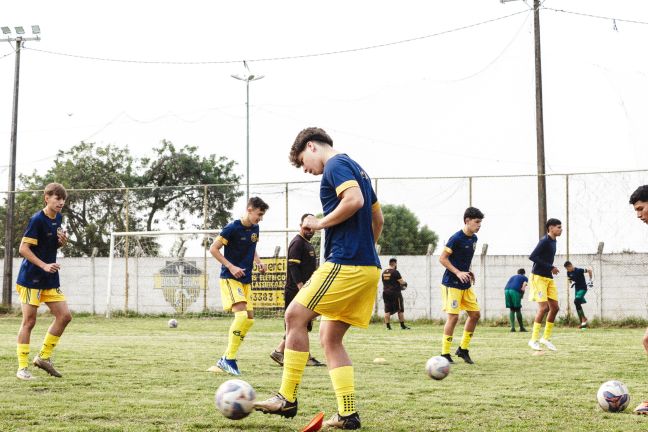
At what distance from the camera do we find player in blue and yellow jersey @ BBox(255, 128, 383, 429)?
6.06 m

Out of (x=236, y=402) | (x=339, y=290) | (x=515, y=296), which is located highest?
(x=339, y=290)

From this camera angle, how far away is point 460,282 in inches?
482

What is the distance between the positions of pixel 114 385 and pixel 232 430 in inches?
120

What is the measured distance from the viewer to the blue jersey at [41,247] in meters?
9.52

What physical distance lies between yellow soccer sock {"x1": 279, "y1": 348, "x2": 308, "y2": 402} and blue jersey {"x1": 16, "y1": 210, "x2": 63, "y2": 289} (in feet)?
14.7

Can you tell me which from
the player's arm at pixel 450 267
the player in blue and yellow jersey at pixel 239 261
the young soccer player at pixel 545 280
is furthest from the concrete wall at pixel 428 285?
the player in blue and yellow jersey at pixel 239 261

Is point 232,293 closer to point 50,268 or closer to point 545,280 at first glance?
point 50,268

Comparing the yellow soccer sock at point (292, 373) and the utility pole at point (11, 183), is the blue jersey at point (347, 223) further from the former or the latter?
the utility pole at point (11, 183)

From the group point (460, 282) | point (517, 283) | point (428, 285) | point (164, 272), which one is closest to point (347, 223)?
point (460, 282)

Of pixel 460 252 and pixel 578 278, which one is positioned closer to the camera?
pixel 460 252

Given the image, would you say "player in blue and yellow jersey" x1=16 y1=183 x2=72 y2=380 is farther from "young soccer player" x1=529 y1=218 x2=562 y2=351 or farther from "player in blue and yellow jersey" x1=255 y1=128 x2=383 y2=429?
"young soccer player" x1=529 y1=218 x2=562 y2=351

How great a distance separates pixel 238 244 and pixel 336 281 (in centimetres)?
494

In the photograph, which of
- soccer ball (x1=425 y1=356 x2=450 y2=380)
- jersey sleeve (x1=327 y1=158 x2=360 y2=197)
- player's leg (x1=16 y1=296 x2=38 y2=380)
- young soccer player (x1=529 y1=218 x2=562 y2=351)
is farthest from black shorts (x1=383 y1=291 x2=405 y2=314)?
jersey sleeve (x1=327 y1=158 x2=360 y2=197)

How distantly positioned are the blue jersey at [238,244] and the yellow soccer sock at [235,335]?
19.3 inches
